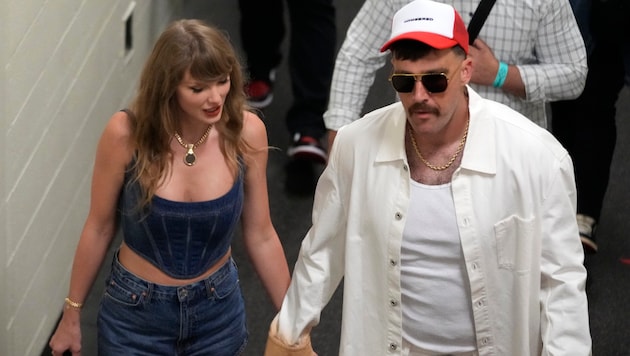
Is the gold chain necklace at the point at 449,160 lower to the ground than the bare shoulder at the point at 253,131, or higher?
higher

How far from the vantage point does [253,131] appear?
→ 3.75m

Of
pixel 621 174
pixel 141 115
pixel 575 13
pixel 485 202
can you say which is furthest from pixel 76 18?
pixel 621 174

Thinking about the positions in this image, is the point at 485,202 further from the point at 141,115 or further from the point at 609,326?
the point at 609,326

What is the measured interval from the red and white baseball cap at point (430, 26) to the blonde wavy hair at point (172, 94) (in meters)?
0.51

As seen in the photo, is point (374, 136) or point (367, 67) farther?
point (367, 67)

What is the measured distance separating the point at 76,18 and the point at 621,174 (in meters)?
2.74

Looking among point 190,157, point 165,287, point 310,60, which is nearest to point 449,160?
point 190,157

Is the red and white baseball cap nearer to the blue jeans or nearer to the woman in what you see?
the woman

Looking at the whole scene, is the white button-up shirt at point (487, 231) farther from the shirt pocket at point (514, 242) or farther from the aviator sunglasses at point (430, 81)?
the aviator sunglasses at point (430, 81)

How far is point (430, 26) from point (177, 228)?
93 centimetres

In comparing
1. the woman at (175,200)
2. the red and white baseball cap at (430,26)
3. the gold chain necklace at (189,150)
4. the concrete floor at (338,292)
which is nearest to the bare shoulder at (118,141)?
the woman at (175,200)

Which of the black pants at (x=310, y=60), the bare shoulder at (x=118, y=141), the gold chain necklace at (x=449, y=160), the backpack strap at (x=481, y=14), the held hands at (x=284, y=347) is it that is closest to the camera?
the gold chain necklace at (x=449, y=160)

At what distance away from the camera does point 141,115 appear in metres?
3.59

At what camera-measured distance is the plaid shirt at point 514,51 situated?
4047mm
